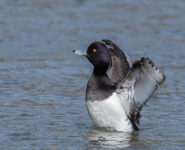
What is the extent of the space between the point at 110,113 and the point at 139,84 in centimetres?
56

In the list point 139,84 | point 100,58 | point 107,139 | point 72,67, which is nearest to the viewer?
point 139,84

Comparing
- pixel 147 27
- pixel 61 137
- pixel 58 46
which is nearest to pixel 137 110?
pixel 61 137

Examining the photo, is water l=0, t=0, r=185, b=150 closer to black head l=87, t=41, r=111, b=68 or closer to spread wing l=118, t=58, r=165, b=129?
spread wing l=118, t=58, r=165, b=129

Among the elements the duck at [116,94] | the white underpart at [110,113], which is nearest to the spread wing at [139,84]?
the duck at [116,94]

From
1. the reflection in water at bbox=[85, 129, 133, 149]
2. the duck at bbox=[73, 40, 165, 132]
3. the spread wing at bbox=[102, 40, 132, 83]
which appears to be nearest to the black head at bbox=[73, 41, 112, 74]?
the duck at bbox=[73, 40, 165, 132]

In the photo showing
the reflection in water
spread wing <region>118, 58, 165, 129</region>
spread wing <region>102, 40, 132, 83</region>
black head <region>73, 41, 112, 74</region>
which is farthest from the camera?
spread wing <region>102, 40, 132, 83</region>

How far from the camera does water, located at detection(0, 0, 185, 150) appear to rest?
24.5 feet

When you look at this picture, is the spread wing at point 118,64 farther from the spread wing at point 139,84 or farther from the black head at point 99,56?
the spread wing at point 139,84

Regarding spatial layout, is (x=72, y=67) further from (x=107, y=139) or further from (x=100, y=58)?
(x=107, y=139)

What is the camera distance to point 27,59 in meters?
11.5

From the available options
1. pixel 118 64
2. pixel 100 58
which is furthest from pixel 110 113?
pixel 118 64

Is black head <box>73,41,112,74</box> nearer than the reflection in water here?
No

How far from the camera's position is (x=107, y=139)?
739 cm

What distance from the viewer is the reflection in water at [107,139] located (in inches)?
281
